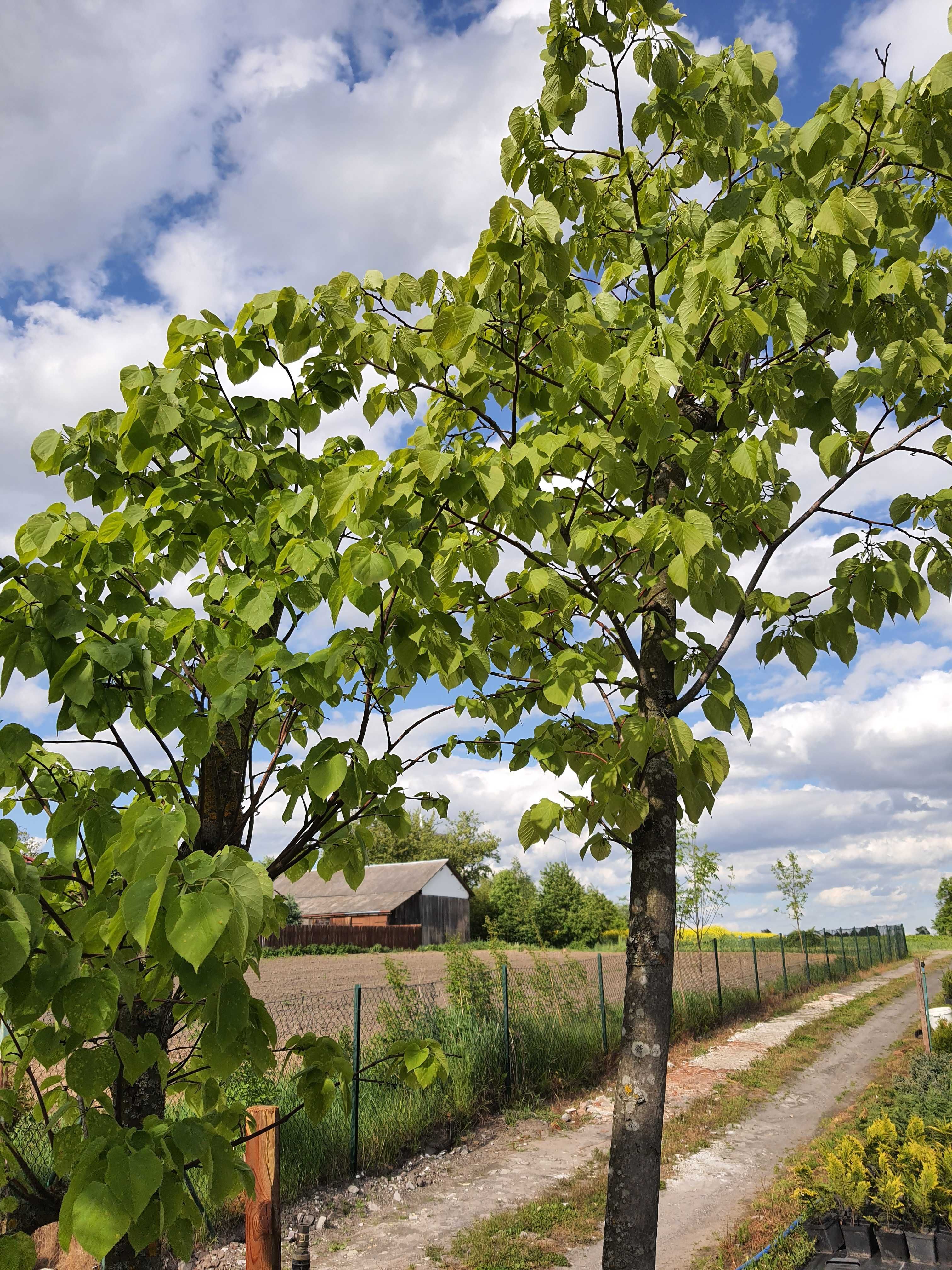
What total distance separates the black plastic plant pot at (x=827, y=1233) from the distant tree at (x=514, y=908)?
42.6m

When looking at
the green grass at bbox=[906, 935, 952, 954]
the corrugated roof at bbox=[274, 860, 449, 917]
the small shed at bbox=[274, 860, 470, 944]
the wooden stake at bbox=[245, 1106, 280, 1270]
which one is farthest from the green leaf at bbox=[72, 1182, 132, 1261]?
the green grass at bbox=[906, 935, 952, 954]

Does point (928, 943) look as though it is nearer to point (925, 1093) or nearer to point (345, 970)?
point (345, 970)

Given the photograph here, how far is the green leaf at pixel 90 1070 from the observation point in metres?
1.79

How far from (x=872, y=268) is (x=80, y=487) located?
261cm

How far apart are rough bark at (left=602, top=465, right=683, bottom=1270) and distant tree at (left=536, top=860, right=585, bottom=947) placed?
156 ft

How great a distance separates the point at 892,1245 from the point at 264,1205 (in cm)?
410

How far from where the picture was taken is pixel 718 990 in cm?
1623

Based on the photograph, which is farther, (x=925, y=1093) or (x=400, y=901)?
(x=400, y=901)

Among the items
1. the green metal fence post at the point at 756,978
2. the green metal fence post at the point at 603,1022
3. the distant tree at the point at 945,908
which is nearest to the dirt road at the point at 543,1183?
the green metal fence post at the point at 603,1022

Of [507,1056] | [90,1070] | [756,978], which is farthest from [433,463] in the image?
[756,978]

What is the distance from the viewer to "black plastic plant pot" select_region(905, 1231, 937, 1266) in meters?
4.85

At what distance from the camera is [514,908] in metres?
Result: 50.5

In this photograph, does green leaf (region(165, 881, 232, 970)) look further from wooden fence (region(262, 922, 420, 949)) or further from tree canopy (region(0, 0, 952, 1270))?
wooden fence (region(262, 922, 420, 949))

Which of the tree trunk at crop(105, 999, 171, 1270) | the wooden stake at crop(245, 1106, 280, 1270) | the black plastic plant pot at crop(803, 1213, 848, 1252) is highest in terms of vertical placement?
the tree trunk at crop(105, 999, 171, 1270)
